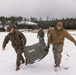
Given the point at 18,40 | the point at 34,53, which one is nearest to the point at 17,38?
the point at 18,40

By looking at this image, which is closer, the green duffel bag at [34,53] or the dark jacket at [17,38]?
the dark jacket at [17,38]

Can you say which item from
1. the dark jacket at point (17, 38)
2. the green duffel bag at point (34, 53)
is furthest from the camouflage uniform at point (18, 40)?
the green duffel bag at point (34, 53)

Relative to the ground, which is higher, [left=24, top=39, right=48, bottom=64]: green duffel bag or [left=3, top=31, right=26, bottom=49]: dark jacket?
[left=3, top=31, right=26, bottom=49]: dark jacket

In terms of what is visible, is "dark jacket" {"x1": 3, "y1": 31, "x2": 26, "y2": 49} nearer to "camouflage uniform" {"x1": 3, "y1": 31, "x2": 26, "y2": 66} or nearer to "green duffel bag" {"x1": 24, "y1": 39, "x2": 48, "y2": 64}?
"camouflage uniform" {"x1": 3, "y1": 31, "x2": 26, "y2": 66}

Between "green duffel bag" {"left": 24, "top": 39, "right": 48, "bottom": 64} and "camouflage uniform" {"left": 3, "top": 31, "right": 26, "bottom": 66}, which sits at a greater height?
"camouflage uniform" {"left": 3, "top": 31, "right": 26, "bottom": 66}

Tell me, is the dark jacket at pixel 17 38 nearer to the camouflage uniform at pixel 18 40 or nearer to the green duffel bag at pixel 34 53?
the camouflage uniform at pixel 18 40

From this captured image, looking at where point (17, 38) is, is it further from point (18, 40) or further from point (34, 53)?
point (34, 53)

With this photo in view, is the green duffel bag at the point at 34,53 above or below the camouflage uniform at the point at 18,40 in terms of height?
below

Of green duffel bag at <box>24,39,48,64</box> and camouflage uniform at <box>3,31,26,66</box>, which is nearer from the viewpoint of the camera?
camouflage uniform at <box>3,31,26,66</box>

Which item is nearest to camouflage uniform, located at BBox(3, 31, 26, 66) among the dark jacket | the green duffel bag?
the dark jacket

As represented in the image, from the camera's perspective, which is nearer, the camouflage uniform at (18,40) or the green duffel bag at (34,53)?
the camouflage uniform at (18,40)

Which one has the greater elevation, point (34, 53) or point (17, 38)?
point (17, 38)

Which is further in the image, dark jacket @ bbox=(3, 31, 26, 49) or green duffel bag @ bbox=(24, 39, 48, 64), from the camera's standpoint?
green duffel bag @ bbox=(24, 39, 48, 64)

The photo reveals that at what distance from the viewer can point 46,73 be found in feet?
23.1
